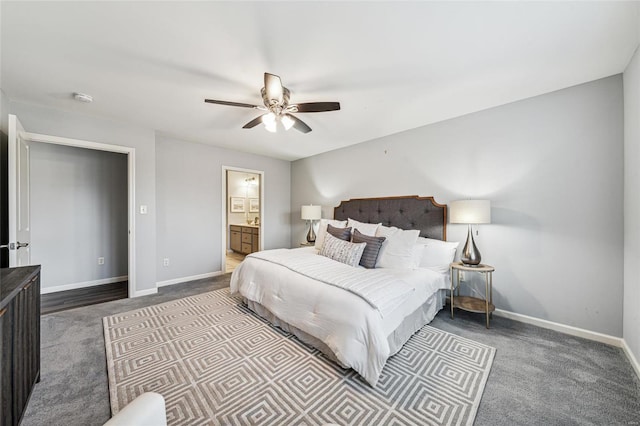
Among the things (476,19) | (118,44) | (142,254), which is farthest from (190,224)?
(476,19)

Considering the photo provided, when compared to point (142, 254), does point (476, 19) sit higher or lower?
higher

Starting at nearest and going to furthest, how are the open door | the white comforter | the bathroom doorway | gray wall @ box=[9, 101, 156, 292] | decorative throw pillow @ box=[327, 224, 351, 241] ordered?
1. the white comforter
2. the open door
3. gray wall @ box=[9, 101, 156, 292]
4. decorative throw pillow @ box=[327, 224, 351, 241]
5. the bathroom doorway

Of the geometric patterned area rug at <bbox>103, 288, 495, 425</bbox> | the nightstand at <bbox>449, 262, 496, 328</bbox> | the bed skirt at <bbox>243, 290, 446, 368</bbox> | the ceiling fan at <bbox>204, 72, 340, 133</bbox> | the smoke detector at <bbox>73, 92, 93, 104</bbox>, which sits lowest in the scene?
the geometric patterned area rug at <bbox>103, 288, 495, 425</bbox>

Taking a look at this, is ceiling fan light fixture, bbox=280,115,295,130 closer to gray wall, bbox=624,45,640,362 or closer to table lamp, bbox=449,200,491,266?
table lamp, bbox=449,200,491,266

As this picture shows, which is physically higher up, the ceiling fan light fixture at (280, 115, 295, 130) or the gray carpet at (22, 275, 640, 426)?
the ceiling fan light fixture at (280, 115, 295, 130)

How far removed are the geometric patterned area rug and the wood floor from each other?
110 cm

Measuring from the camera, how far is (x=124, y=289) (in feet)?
12.5

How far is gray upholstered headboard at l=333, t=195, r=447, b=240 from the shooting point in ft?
10.7

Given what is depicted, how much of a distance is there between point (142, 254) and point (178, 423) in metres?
2.83

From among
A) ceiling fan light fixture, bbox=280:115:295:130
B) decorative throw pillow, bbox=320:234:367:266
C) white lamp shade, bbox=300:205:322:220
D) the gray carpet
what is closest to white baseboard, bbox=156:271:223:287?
the gray carpet

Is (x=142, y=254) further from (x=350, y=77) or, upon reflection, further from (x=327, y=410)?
(x=350, y=77)

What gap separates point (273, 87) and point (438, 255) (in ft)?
8.40

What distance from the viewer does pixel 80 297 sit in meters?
3.41

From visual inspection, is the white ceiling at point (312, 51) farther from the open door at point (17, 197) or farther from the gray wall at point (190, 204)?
the gray wall at point (190, 204)
